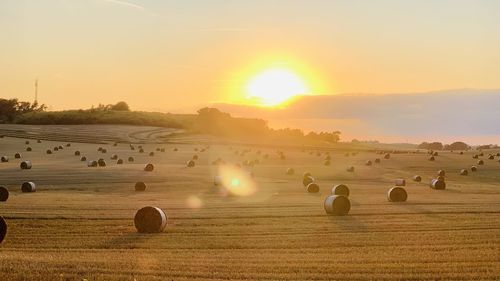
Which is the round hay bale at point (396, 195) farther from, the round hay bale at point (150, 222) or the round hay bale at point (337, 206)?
the round hay bale at point (150, 222)

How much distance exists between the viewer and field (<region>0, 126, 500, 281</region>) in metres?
14.9

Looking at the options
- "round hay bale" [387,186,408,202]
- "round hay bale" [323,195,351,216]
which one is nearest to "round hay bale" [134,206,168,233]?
"round hay bale" [323,195,351,216]

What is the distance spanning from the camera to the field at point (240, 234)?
14.9 meters

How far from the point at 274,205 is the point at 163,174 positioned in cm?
2021

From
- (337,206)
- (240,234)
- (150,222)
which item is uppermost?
(337,206)

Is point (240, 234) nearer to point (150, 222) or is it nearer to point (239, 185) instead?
point (150, 222)

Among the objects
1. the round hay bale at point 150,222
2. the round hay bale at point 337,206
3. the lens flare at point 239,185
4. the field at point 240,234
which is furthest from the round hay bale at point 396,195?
the round hay bale at point 150,222

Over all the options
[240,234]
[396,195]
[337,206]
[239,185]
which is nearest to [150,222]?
[240,234]

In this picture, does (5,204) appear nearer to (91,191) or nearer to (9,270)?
(91,191)

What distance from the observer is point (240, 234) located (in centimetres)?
2045

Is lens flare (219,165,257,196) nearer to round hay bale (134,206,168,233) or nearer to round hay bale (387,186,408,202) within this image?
round hay bale (387,186,408,202)

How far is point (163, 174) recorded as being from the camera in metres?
47.5

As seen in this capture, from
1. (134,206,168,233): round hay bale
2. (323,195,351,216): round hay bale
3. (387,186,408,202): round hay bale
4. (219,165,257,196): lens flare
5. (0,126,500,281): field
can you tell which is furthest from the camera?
(219,165,257,196): lens flare

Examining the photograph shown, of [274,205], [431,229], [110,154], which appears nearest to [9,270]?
[431,229]
